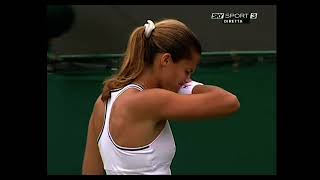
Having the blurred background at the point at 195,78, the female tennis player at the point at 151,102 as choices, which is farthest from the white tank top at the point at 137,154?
the blurred background at the point at 195,78

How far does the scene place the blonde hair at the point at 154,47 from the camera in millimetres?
1431

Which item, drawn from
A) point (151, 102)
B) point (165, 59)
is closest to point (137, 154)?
point (151, 102)

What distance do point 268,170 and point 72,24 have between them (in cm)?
131

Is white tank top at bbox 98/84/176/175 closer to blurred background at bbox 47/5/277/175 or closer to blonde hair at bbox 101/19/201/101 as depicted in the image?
blonde hair at bbox 101/19/201/101

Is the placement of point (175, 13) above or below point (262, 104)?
above

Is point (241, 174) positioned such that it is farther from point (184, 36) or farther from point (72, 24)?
point (184, 36)

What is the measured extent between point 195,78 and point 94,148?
122cm

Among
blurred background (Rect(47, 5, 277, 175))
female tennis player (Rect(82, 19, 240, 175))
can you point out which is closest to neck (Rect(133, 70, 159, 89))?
female tennis player (Rect(82, 19, 240, 175))

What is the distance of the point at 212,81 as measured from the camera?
270cm

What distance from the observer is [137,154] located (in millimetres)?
1413

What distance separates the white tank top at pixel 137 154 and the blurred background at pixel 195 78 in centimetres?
128

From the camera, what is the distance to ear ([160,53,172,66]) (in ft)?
4.72

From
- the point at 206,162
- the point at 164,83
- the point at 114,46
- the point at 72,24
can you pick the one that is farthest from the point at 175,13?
the point at 164,83

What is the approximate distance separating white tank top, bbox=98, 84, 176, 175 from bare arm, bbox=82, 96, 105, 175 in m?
0.06
